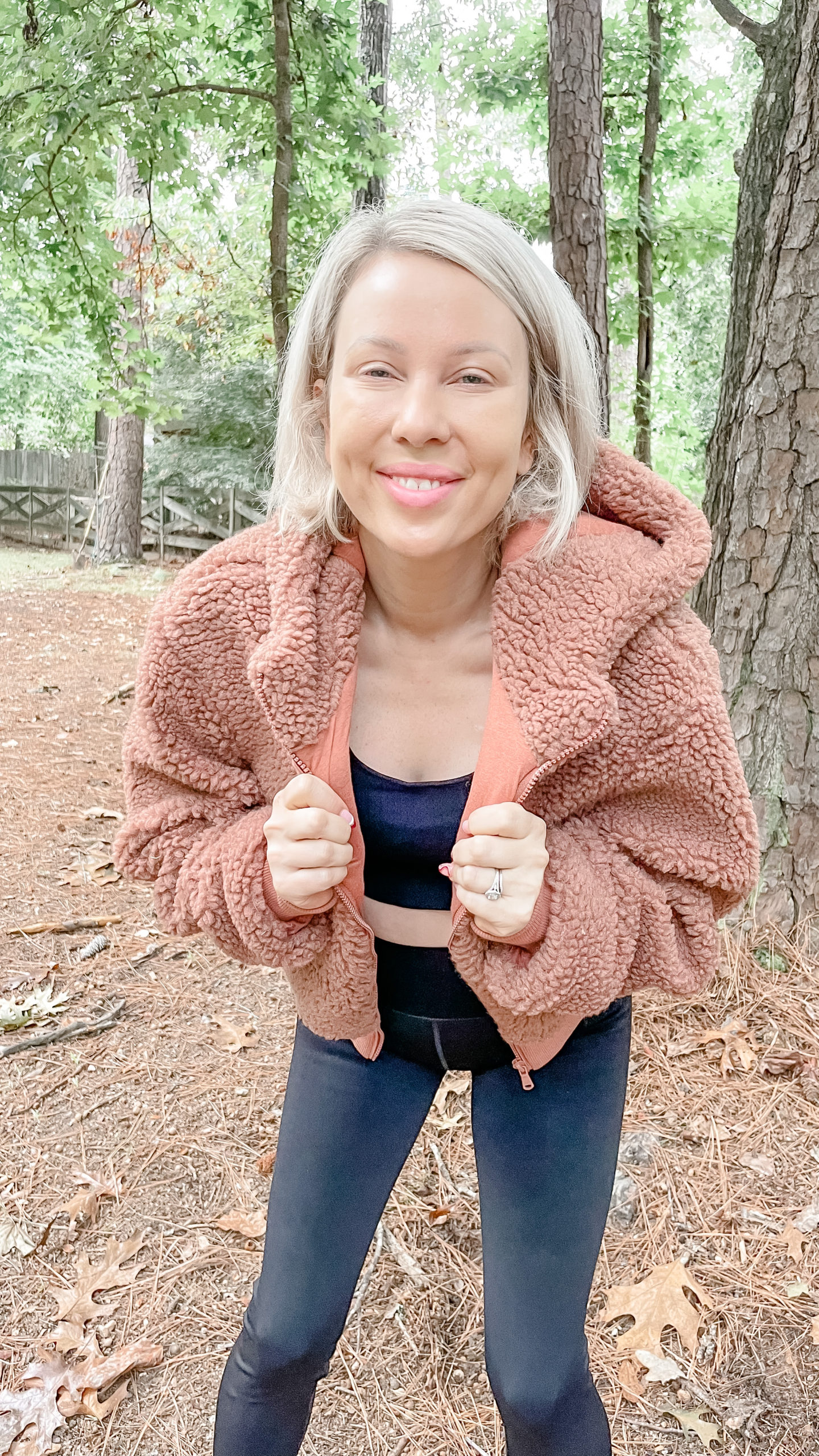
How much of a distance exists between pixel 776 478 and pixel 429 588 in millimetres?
1896

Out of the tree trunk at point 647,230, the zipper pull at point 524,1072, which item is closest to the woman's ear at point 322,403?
the zipper pull at point 524,1072

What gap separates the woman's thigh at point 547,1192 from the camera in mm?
1466

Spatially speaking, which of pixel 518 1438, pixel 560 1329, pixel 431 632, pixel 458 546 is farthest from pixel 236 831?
pixel 518 1438

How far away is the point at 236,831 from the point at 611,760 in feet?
1.99

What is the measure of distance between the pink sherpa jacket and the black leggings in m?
0.10

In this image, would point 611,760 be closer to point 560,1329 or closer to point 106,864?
point 560,1329

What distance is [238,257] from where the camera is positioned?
12914mm

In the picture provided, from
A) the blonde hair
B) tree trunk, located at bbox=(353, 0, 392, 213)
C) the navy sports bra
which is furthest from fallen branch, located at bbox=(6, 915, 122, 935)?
tree trunk, located at bbox=(353, 0, 392, 213)

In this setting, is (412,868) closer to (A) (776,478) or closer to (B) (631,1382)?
(B) (631,1382)

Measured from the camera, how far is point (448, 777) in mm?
1556

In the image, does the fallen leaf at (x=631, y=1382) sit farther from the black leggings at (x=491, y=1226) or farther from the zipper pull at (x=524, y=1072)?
the zipper pull at (x=524, y=1072)

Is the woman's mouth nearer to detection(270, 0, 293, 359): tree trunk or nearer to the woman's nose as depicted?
the woman's nose

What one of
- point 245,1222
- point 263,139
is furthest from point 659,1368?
point 263,139

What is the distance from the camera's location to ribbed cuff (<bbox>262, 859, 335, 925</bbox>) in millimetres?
1489
